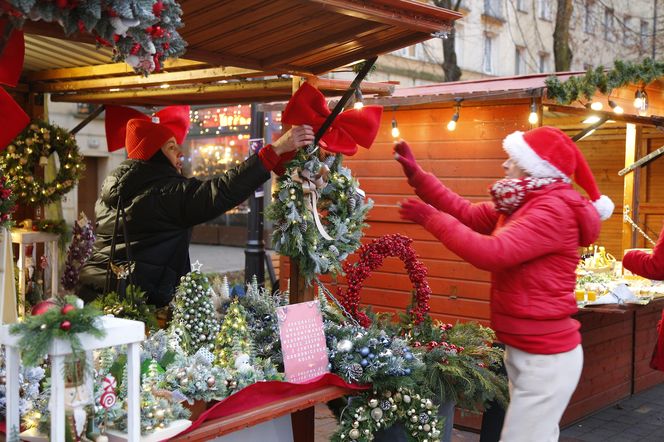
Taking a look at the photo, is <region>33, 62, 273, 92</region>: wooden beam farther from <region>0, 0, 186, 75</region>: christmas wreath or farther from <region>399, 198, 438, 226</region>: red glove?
<region>0, 0, 186, 75</region>: christmas wreath

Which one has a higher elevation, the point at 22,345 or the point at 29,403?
the point at 22,345

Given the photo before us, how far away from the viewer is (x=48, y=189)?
6230 millimetres

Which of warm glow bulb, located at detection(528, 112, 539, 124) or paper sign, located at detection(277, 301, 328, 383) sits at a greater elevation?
warm glow bulb, located at detection(528, 112, 539, 124)

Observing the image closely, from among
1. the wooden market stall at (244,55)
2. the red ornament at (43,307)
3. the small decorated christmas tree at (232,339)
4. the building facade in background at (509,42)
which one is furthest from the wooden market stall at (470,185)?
the building facade in background at (509,42)

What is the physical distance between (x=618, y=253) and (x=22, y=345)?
12.1m

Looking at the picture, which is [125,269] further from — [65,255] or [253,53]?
[65,255]

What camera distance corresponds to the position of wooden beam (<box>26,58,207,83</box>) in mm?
4771

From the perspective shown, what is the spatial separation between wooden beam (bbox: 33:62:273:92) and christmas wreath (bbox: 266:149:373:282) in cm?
78

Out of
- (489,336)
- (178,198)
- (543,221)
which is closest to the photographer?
(543,221)

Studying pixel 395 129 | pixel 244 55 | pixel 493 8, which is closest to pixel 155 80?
pixel 244 55

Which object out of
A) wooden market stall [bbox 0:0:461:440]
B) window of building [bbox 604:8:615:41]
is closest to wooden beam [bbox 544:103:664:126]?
wooden market stall [bbox 0:0:461:440]

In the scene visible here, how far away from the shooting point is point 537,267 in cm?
340

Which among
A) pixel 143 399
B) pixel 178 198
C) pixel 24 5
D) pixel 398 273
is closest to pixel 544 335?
pixel 143 399

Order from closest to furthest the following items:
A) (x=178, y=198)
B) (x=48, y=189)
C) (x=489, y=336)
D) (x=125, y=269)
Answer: (x=125, y=269) < (x=178, y=198) < (x=489, y=336) < (x=48, y=189)
